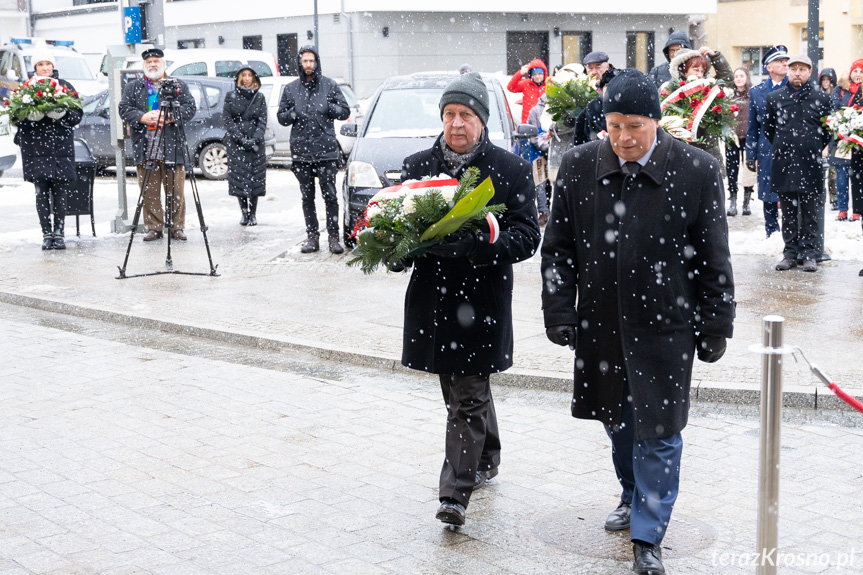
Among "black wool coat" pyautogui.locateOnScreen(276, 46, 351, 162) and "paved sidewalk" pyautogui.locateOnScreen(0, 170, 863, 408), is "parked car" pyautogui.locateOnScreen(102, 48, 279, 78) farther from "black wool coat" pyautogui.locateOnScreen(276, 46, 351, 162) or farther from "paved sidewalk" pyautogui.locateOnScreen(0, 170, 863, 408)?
"black wool coat" pyautogui.locateOnScreen(276, 46, 351, 162)

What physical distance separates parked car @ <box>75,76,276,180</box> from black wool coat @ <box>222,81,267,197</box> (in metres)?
6.14

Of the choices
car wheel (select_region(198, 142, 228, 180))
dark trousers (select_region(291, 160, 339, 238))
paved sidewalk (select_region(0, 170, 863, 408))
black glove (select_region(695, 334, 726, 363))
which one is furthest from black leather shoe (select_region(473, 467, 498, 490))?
car wheel (select_region(198, 142, 228, 180))

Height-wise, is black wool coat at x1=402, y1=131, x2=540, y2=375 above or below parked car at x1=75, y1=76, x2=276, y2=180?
below

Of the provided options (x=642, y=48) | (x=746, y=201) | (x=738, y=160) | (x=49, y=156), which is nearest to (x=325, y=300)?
(x=49, y=156)

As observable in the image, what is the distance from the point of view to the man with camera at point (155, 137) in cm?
1339

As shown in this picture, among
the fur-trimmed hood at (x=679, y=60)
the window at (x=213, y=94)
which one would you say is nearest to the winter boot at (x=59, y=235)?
the fur-trimmed hood at (x=679, y=60)

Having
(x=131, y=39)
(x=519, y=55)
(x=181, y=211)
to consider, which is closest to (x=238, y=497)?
(x=181, y=211)

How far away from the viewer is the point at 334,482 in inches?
229

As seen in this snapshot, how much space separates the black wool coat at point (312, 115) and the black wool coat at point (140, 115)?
4.34 feet

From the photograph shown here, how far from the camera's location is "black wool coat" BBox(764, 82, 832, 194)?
36.6 ft

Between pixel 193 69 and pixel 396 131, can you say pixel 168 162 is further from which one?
pixel 193 69

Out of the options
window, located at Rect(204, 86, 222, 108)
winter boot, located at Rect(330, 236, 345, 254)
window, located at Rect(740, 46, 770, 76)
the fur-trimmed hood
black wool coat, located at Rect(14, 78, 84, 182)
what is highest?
window, located at Rect(740, 46, 770, 76)

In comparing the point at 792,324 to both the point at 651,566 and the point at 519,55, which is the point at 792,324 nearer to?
the point at 651,566

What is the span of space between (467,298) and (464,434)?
2.00ft
